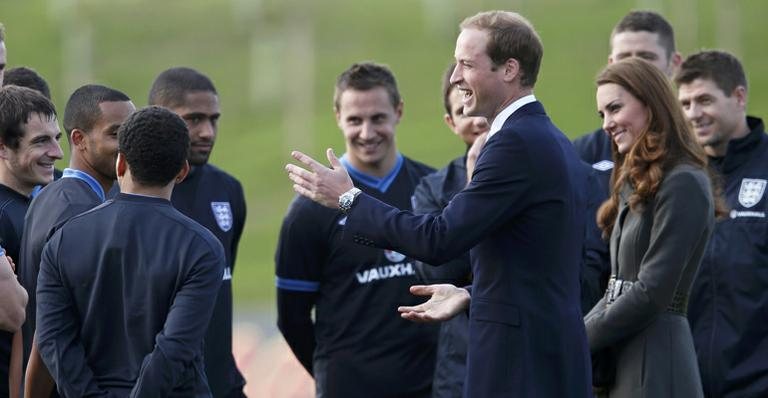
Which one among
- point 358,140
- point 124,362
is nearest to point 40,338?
point 124,362

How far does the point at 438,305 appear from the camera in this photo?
201 inches

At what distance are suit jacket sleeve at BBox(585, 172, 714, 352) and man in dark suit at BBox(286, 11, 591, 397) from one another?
59 centimetres

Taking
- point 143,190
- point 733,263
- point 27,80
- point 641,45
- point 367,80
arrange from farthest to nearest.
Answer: point 641,45, point 367,80, point 27,80, point 733,263, point 143,190

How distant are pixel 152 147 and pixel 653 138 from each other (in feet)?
7.15

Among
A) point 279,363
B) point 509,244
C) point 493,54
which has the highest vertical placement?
point 493,54

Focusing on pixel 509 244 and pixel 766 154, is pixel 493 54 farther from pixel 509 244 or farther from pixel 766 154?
pixel 766 154

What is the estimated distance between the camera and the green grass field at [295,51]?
30438 mm

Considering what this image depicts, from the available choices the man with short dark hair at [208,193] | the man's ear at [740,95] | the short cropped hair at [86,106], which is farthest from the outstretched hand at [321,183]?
the man's ear at [740,95]

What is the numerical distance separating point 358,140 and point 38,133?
6.90 ft

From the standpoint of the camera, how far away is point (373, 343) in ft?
23.3

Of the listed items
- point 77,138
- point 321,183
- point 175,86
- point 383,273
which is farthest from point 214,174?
point 321,183

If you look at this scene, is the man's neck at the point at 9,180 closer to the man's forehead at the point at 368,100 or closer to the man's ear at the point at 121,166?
the man's ear at the point at 121,166

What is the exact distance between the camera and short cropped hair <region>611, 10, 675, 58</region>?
7.84 m

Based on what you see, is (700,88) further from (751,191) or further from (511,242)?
(511,242)
